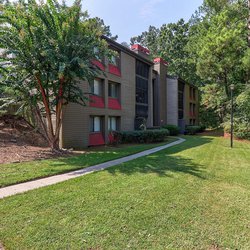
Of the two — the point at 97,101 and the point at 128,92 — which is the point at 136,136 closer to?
the point at 97,101

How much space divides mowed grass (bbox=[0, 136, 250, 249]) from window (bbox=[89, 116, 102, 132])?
9.53m

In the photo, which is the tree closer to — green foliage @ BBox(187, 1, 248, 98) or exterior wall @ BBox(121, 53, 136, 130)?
exterior wall @ BBox(121, 53, 136, 130)

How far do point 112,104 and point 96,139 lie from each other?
3.49m

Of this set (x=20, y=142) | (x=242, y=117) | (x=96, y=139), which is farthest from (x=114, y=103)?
(x=242, y=117)

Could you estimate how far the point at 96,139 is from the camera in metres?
15.9

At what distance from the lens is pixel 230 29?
23219 mm

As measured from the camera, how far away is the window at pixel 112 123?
57.8ft

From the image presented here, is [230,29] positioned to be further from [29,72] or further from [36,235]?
[36,235]

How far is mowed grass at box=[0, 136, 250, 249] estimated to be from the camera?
3.33m

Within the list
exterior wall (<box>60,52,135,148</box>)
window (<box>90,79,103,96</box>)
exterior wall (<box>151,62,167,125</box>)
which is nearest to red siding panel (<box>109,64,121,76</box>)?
exterior wall (<box>60,52,135,148</box>)

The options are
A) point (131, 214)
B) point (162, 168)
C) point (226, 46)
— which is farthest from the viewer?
point (226, 46)

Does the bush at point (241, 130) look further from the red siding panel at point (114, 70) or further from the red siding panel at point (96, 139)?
the red siding panel at point (96, 139)

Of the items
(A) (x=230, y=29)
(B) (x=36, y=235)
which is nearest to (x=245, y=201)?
(B) (x=36, y=235)

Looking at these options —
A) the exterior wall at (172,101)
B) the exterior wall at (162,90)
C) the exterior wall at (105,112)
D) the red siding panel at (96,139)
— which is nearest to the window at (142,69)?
the exterior wall at (105,112)
